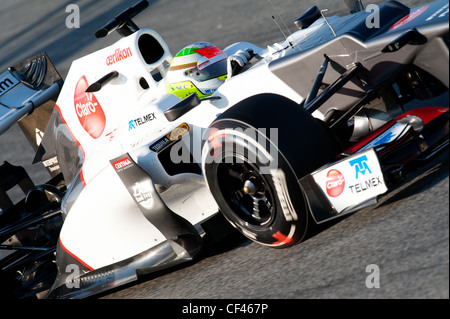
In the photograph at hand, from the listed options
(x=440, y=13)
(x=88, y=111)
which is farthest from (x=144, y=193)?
(x=440, y=13)

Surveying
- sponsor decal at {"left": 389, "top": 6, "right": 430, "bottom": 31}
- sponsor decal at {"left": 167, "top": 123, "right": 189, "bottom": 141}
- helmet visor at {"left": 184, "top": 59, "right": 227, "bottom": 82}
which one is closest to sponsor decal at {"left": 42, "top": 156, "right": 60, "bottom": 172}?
helmet visor at {"left": 184, "top": 59, "right": 227, "bottom": 82}

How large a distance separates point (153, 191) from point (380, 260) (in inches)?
63.5

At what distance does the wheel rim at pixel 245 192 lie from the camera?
3893mm

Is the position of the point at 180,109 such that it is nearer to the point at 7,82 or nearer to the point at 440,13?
the point at 440,13

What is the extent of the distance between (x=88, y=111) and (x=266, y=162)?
2352 millimetres

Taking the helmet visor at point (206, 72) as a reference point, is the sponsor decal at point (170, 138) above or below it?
below

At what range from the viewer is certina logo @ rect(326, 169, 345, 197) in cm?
360

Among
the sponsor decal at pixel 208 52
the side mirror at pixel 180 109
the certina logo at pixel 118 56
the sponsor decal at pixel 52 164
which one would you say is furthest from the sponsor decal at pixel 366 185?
the sponsor decal at pixel 52 164

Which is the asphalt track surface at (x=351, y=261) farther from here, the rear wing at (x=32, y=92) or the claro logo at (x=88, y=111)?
the rear wing at (x=32, y=92)

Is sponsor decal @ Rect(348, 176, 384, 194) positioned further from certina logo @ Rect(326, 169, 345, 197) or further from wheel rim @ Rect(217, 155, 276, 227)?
wheel rim @ Rect(217, 155, 276, 227)

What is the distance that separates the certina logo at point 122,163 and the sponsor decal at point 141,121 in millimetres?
493

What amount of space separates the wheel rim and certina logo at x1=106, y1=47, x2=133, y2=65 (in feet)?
5.93

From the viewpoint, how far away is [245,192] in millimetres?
3945

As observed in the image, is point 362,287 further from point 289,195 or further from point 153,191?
point 153,191
